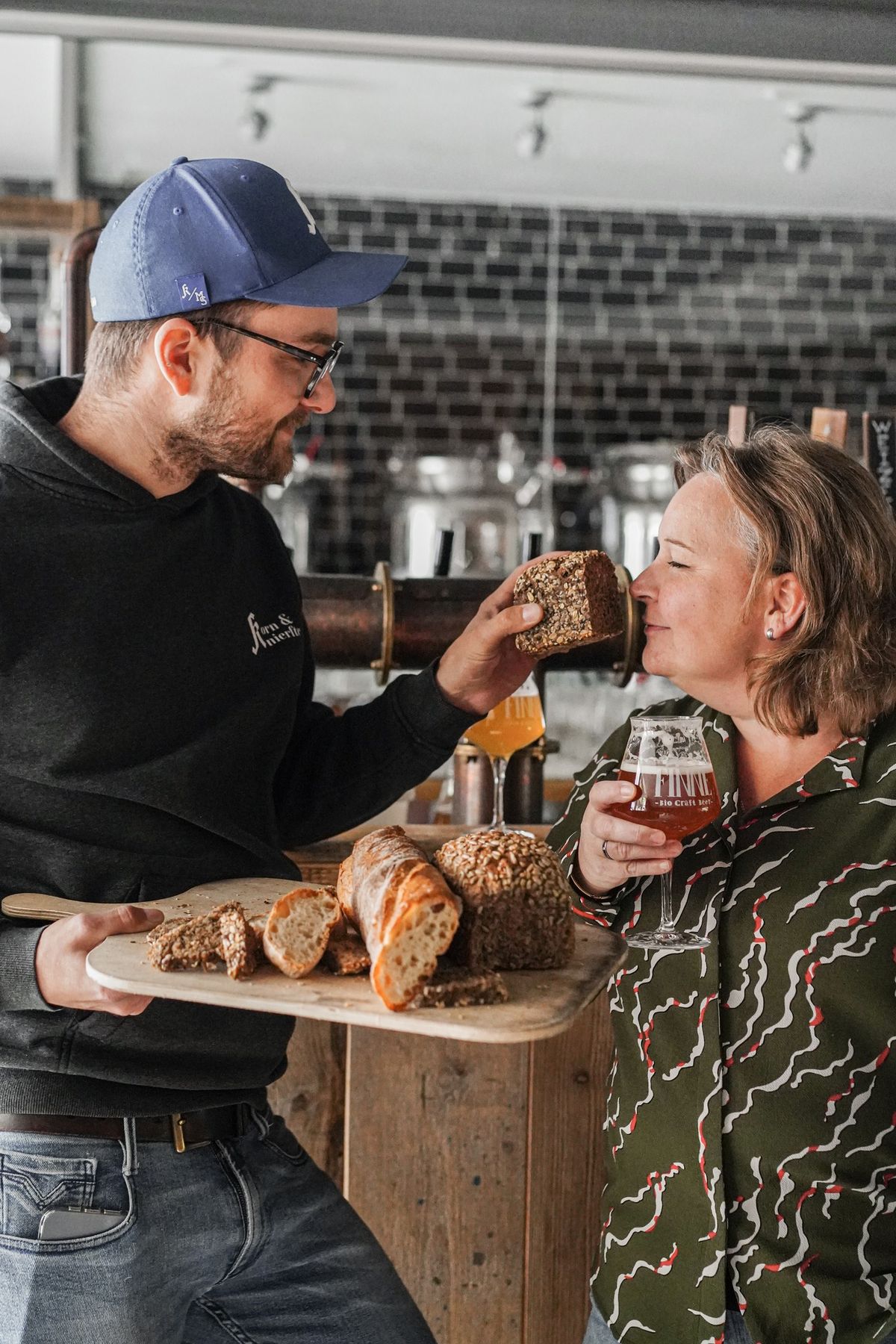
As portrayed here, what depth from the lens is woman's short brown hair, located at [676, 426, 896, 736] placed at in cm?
162

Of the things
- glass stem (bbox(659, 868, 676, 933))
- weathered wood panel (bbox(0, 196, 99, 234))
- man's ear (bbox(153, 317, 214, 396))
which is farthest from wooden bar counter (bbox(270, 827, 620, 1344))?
weathered wood panel (bbox(0, 196, 99, 234))

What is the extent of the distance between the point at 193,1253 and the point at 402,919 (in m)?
0.61

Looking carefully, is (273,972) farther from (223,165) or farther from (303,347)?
(223,165)

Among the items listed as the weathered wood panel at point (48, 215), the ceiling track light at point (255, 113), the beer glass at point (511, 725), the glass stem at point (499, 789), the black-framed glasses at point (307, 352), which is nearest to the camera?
the black-framed glasses at point (307, 352)

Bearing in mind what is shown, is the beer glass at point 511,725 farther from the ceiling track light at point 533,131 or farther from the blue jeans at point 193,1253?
the ceiling track light at point 533,131

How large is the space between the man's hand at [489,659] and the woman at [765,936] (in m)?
0.20

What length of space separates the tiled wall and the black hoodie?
3.85 metres

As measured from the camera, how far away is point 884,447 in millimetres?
2336

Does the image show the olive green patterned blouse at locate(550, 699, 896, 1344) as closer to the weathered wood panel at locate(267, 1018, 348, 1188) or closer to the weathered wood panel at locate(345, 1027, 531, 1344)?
the weathered wood panel at locate(345, 1027, 531, 1344)

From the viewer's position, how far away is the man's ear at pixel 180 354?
1588mm

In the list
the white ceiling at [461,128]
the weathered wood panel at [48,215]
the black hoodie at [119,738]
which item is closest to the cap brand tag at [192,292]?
the black hoodie at [119,738]

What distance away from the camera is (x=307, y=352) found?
5.40 feet

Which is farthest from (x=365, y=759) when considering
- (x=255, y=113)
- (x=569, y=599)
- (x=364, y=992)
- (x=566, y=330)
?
(x=255, y=113)

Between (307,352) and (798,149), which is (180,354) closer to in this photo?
(307,352)
